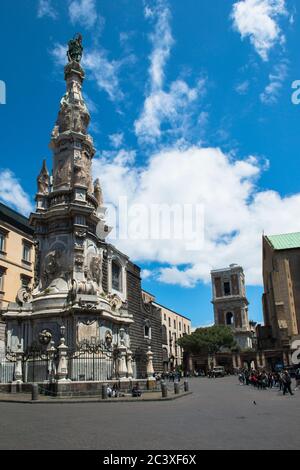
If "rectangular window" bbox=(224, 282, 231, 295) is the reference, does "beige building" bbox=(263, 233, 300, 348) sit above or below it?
below

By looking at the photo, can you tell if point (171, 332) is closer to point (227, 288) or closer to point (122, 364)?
point (227, 288)

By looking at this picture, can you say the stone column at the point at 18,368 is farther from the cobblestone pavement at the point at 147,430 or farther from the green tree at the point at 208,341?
A: the green tree at the point at 208,341

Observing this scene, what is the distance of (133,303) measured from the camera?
5097 centimetres

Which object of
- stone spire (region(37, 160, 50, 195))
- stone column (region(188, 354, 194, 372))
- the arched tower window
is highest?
stone spire (region(37, 160, 50, 195))

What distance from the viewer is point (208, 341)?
77.4 metres

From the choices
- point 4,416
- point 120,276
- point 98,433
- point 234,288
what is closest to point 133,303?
point 120,276

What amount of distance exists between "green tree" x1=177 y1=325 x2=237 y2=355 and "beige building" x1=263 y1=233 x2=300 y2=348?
42.1ft

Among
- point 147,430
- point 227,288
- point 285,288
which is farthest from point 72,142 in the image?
point 227,288

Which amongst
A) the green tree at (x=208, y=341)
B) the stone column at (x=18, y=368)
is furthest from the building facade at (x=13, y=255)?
the green tree at (x=208, y=341)

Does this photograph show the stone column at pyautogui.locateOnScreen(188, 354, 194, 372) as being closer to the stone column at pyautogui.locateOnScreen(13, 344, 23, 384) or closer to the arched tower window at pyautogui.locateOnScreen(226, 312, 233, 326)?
the arched tower window at pyautogui.locateOnScreen(226, 312, 233, 326)

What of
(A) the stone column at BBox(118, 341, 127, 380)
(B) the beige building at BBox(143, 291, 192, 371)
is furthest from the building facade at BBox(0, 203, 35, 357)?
(B) the beige building at BBox(143, 291, 192, 371)

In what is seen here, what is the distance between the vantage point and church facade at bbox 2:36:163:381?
971 inches

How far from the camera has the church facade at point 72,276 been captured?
24.7m
